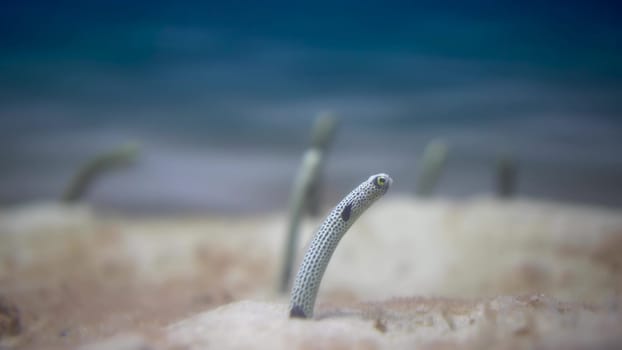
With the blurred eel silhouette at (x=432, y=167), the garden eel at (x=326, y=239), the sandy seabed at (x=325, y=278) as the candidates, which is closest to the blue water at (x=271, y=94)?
the blurred eel silhouette at (x=432, y=167)

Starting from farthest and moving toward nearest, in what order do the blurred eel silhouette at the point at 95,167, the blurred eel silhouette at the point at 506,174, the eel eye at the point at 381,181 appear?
the blurred eel silhouette at the point at 95,167
the blurred eel silhouette at the point at 506,174
the eel eye at the point at 381,181

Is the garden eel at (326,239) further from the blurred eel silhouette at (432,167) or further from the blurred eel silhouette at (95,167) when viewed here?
the blurred eel silhouette at (95,167)

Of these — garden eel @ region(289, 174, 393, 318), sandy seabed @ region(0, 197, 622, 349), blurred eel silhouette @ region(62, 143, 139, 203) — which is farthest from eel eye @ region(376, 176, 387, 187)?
blurred eel silhouette @ region(62, 143, 139, 203)

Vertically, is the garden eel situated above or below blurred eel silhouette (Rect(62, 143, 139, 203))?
below

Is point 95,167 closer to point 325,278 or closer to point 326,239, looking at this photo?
point 325,278

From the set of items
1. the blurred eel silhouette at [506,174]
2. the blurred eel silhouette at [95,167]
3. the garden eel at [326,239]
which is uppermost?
the blurred eel silhouette at [95,167]

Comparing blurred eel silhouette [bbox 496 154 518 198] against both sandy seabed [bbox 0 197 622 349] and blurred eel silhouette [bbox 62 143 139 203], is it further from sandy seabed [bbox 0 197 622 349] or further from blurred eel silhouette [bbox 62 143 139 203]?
blurred eel silhouette [bbox 62 143 139 203]

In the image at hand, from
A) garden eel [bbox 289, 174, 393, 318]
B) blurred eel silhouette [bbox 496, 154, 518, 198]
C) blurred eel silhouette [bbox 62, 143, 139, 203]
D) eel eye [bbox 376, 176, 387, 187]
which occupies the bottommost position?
garden eel [bbox 289, 174, 393, 318]
